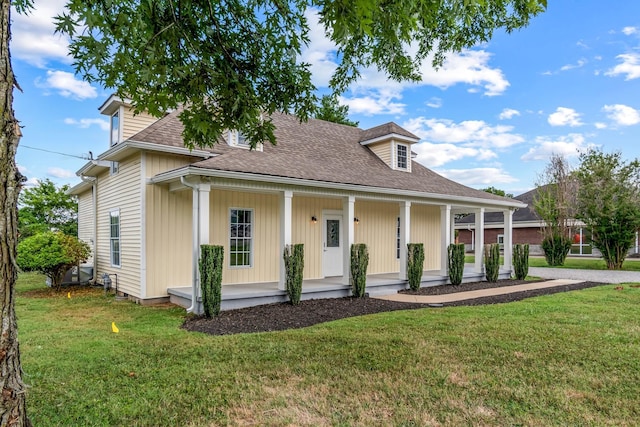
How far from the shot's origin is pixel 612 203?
680 inches

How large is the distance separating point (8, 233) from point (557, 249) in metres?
23.0

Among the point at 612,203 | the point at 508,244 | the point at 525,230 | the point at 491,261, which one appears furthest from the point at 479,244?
the point at 525,230

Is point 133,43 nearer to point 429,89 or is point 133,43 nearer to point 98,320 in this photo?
point 98,320

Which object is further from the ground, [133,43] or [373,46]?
[373,46]

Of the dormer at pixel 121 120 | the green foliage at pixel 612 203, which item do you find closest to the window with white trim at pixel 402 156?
the dormer at pixel 121 120

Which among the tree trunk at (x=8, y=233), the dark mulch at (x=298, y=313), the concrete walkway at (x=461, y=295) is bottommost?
the concrete walkway at (x=461, y=295)

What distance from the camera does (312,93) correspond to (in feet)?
15.2

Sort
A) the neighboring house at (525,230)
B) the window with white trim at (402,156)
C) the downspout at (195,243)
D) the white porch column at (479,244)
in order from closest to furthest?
1. the downspout at (195,243)
2. the white porch column at (479,244)
3. the window with white trim at (402,156)
4. the neighboring house at (525,230)

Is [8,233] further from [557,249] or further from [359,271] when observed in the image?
[557,249]

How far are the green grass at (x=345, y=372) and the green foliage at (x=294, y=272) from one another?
199cm

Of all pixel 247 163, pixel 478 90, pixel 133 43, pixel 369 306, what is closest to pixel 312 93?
pixel 133 43

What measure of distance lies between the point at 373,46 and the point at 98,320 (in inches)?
265

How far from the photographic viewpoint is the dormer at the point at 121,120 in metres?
9.77

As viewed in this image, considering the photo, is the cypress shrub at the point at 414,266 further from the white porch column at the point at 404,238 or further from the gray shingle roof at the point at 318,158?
the gray shingle roof at the point at 318,158
